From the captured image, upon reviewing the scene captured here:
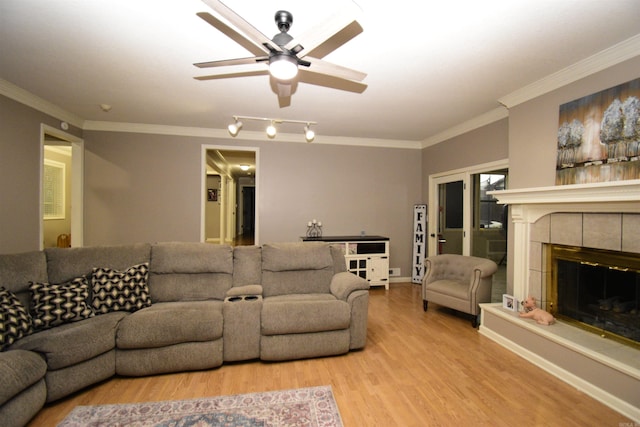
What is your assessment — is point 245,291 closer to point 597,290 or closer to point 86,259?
point 86,259

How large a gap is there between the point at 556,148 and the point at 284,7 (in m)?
2.73

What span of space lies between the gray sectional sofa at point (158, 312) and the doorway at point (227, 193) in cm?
186

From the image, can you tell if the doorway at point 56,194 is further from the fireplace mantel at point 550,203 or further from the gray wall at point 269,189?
the fireplace mantel at point 550,203

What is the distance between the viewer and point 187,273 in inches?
109

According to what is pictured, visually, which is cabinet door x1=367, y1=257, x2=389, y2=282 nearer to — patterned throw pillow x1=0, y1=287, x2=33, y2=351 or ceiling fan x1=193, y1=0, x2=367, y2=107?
ceiling fan x1=193, y1=0, x2=367, y2=107

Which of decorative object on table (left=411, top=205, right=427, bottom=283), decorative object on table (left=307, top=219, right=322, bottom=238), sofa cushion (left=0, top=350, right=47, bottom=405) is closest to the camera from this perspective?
sofa cushion (left=0, top=350, right=47, bottom=405)

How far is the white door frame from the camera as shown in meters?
3.85

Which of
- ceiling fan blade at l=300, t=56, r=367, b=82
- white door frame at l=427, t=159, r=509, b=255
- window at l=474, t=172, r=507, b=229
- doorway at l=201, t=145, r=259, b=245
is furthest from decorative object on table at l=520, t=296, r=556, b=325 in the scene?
doorway at l=201, t=145, r=259, b=245

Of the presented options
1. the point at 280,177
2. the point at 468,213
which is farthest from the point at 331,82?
the point at 468,213

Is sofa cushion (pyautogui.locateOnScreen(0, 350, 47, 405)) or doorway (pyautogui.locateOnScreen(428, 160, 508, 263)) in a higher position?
doorway (pyautogui.locateOnScreen(428, 160, 508, 263))

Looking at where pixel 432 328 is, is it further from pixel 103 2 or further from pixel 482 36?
pixel 103 2

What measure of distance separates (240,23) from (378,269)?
4.07 metres

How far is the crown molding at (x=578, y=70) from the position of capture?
213 cm

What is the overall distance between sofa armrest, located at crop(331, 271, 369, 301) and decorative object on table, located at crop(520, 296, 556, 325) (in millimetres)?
1584
